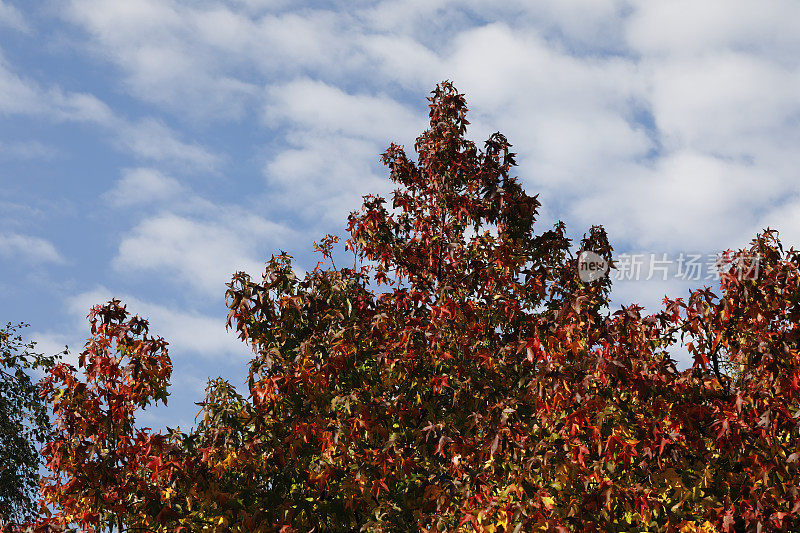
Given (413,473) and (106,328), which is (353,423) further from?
(106,328)

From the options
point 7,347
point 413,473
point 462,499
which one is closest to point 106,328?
point 413,473

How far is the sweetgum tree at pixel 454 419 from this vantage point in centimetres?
747

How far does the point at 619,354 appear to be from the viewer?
7.97 metres

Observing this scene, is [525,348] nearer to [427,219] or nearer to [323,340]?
[323,340]

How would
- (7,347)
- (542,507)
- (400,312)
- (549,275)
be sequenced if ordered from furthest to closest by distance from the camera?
(7,347) → (549,275) → (400,312) → (542,507)

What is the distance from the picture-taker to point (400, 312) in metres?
9.74

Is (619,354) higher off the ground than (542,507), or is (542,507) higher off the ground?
(619,354)

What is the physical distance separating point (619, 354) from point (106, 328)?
590 cm

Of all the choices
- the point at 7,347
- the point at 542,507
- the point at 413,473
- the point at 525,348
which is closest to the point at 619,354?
the point at 525,348

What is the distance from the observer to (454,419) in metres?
8.91

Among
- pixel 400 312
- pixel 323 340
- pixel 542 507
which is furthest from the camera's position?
pixel 400 312

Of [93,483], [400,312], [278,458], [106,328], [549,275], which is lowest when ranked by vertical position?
[93,483]

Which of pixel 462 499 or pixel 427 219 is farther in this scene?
pixel 427 219

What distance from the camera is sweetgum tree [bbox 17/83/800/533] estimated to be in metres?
7.47
